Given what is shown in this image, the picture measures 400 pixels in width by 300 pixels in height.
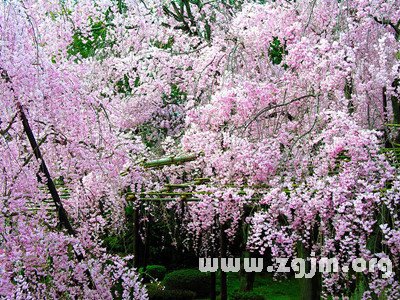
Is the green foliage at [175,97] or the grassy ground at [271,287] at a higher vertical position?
the green foliage at [175,97]

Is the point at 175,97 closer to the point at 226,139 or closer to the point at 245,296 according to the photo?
the point at 245,296

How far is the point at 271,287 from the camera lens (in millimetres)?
10219

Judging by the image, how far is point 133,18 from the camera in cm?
693

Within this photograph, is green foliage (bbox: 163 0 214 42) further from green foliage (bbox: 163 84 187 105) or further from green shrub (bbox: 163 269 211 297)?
green shrub (bbox: 163 269 211 297)

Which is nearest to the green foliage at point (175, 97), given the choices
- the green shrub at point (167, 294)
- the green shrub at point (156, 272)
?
the green shrub at point (167, 294)

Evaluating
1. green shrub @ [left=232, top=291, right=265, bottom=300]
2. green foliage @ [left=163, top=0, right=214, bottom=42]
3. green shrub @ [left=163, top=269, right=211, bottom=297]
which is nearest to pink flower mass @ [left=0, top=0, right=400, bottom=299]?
green foliage @ [left=163, top=0, right=214, bottom=42]

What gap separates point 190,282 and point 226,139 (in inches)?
207

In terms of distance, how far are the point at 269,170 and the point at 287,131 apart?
2.79ft

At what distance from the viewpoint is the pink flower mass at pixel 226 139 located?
11.3 ft

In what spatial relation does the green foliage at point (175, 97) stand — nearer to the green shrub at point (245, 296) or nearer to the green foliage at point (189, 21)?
the green foliage at point (189, 21)

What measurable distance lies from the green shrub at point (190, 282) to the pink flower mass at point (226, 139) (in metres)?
2.99

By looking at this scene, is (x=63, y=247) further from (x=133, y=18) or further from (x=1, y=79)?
(x=133, y=18)

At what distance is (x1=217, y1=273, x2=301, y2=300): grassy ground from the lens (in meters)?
9.49

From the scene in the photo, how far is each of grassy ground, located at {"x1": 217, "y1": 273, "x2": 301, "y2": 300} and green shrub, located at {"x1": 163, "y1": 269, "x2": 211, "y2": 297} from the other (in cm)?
49
